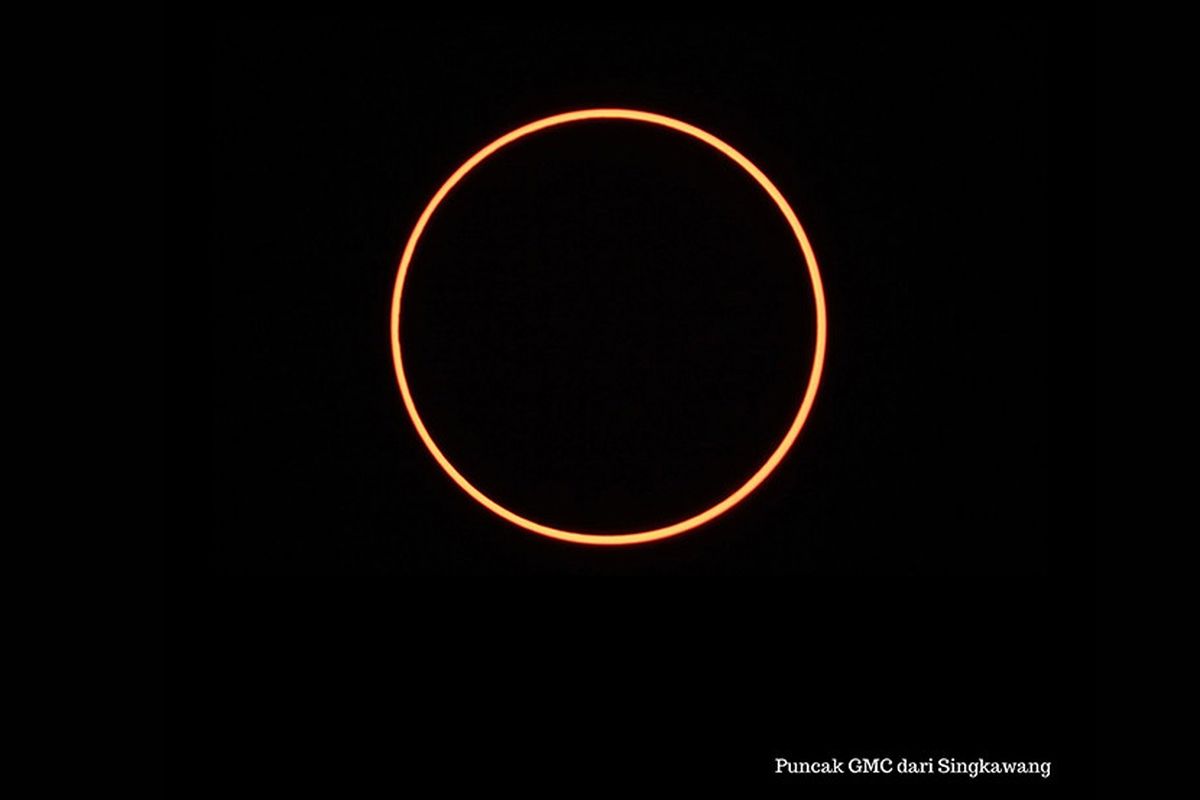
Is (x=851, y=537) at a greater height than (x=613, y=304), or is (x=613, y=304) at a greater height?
(x=613, y=304)

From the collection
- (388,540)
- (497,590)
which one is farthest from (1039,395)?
(388,540)

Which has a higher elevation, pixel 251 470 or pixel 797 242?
pixel 797 242

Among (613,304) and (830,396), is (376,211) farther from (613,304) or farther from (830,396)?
(830,396)

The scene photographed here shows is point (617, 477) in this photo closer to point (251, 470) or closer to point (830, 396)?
point (830, 396)

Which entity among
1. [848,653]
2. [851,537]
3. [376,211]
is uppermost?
[376,211]

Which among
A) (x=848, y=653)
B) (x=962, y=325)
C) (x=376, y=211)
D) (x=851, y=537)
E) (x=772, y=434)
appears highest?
(x=376, y=211)

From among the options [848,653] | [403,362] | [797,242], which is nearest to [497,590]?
[403,362]
